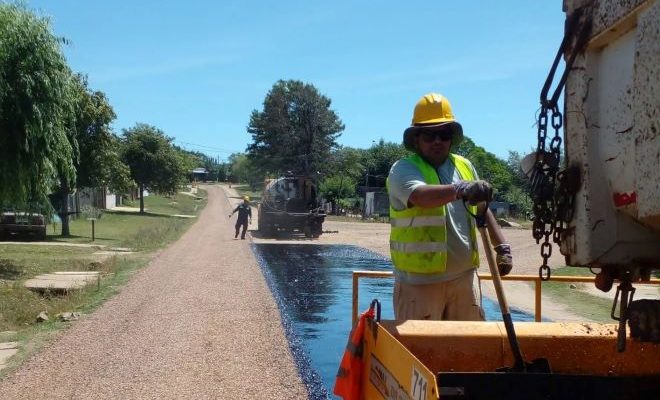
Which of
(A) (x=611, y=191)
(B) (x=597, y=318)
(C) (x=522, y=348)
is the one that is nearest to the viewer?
(A) (x=611, y=191)

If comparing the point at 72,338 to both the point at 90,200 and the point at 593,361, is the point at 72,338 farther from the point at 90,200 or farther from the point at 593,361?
the point at 90,200

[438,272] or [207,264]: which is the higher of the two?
[438,272]

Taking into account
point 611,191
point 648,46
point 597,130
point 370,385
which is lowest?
point 370,385

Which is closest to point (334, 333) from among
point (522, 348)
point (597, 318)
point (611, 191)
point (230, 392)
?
point (230, 392)

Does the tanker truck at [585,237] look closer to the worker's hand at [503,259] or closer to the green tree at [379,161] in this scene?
the worker's hand at [503,259]

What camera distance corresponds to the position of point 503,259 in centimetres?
415

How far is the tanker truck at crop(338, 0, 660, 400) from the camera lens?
7.52 ft

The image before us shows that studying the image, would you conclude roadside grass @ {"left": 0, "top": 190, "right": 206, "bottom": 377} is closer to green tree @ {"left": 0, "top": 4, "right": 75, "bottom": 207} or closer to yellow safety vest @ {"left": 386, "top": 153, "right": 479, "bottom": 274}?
green tree @ {"left": 0, "top": 4, "right": 75, "bottom": 207}

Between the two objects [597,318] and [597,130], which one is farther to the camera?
[597,318]

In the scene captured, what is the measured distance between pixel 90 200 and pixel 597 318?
43.3 meters

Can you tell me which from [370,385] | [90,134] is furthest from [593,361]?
[90,134]

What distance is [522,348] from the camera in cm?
367

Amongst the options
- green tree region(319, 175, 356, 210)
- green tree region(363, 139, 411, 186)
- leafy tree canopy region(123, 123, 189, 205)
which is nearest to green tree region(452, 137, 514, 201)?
green tree region(363, 139, 411, 186)

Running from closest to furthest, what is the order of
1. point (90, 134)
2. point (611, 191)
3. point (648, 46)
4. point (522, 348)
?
1. point (648, 46)
2. point (611, 191)
3. point (522, 348)
4. point (90, 134)
